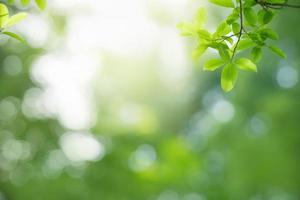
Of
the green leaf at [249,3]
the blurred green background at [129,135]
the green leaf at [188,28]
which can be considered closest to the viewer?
the green leaf at [249,3]

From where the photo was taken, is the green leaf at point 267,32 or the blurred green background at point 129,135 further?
the blurred green background at point 129,135

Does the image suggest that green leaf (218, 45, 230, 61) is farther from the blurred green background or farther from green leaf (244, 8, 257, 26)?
the blurred green background

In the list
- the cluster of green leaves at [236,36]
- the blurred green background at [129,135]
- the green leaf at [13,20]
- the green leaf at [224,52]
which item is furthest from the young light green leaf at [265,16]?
the blurred green background at [129,135]

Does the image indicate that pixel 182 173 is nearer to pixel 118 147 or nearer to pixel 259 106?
pixel 118 147

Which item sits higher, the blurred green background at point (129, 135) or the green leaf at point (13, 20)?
the blurred green background at point (129, 135)

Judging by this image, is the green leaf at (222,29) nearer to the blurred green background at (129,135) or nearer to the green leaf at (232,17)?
the green leaf at (232,17)

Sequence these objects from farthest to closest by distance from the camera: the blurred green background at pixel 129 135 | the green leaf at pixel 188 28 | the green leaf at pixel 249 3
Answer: the blurred green background at pixel 129 135 < the green leaf at pixel 188 28 < the green leaf at pixel 249 3

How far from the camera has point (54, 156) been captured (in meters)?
5.75

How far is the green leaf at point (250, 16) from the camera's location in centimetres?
97

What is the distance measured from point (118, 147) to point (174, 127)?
4.32 meters

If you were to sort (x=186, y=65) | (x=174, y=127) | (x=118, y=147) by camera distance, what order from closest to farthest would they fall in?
(x=118, y=147), (x=186, y=65), (x=174, y=127)

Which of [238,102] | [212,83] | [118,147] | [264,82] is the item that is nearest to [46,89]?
[118,147]

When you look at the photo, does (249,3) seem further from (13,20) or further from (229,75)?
(13,20)

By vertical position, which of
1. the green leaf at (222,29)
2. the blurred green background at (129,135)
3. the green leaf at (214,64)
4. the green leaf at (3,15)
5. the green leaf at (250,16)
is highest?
the blurred green background at (129,135)
